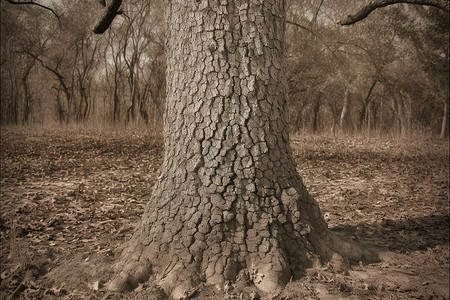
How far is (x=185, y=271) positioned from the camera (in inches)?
86.6

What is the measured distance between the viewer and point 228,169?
225 cm

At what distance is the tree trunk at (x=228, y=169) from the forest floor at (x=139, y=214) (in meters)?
0.19

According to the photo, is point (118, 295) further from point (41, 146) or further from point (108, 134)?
point (108, 134)

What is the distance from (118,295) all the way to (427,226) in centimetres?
325

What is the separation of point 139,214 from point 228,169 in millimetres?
2013

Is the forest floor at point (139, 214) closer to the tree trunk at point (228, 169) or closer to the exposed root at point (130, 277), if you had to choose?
the exposed root at point (130, 277)

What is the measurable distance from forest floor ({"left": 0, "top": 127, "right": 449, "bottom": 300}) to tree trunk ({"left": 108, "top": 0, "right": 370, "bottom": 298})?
19 cm

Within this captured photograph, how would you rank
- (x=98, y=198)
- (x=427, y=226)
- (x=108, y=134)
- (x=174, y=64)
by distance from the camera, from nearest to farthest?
(x=174, y=64) → (x=427, y=226) → (x=98, y=198) → (x=108, y=134)

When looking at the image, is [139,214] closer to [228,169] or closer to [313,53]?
[228,169]

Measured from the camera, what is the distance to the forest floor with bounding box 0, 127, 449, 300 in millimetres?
2215

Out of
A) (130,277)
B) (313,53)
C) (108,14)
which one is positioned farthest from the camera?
(313,53)

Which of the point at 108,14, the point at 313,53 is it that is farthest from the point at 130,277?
the point at 313,53

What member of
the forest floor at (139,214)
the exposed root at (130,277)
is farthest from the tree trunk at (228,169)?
the forest floor at (139,214)

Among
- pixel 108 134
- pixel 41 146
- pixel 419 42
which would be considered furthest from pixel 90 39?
pixel 419 42
